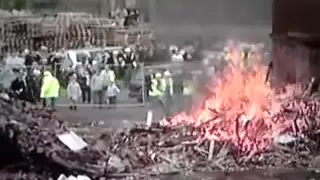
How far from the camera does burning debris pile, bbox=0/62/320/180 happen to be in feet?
5.81

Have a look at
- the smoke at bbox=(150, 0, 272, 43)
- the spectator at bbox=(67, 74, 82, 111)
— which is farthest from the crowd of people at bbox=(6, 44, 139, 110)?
the smoke at bbox=(150, 0, 272, 43)

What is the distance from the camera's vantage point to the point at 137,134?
5.92 ft

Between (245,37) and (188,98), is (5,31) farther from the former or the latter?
(245,37)

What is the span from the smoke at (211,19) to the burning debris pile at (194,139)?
0.38 feet

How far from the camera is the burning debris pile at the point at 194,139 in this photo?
1770 mm

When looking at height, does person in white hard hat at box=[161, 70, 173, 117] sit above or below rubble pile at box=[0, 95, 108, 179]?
above

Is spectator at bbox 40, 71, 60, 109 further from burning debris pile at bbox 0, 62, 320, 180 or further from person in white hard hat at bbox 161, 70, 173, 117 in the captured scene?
person in white hard hat at bbox 161, 70, 173, 117

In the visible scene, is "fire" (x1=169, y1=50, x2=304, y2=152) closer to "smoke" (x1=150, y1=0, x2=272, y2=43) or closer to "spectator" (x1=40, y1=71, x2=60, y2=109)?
"smoke" (x1=150, y1=0, x2=272, y2=43)

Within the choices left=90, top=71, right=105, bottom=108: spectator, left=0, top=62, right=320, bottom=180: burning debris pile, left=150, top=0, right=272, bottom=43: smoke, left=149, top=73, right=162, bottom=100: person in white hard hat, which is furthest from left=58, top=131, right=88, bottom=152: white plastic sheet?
left=150, top=0, right=272, bottom=43: smoke

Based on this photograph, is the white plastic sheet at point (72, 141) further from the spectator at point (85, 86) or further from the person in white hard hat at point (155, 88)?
the person in white hard hat at point (155, 88)

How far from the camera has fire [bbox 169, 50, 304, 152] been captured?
1818 mm

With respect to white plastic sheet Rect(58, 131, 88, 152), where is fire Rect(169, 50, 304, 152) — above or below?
above

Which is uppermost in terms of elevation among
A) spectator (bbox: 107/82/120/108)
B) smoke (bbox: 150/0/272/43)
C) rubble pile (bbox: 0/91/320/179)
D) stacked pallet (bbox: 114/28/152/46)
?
smoke (bbox: 150/0/272/43)

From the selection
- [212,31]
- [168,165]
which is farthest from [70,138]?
[212,31]
